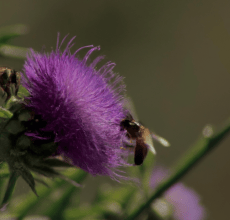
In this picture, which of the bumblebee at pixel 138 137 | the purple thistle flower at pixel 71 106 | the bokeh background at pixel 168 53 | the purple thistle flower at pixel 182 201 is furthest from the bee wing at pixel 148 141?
the bokeh background at pixel 168 53

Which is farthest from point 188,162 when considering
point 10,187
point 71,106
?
point 10,187

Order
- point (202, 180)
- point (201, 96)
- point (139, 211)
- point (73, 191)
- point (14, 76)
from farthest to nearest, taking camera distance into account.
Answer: point (201, 96) < point (202, 180) < point (73, 191) < point (139, 211) < point (14, 76)

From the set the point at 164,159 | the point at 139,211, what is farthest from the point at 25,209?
the point at 164,159

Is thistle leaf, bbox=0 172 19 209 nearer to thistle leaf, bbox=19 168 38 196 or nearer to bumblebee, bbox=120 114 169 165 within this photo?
thistle leaf, bbox=19 168 38 196

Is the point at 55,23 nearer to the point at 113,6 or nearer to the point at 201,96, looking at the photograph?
the point at 113,6

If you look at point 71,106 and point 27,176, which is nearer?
point 27,176

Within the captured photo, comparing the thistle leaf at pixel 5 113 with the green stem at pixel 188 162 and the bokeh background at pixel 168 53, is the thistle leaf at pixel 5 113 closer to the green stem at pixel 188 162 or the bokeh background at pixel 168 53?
the green stem at pixel 188 162

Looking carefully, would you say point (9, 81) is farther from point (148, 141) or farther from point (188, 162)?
point (188, 162)
